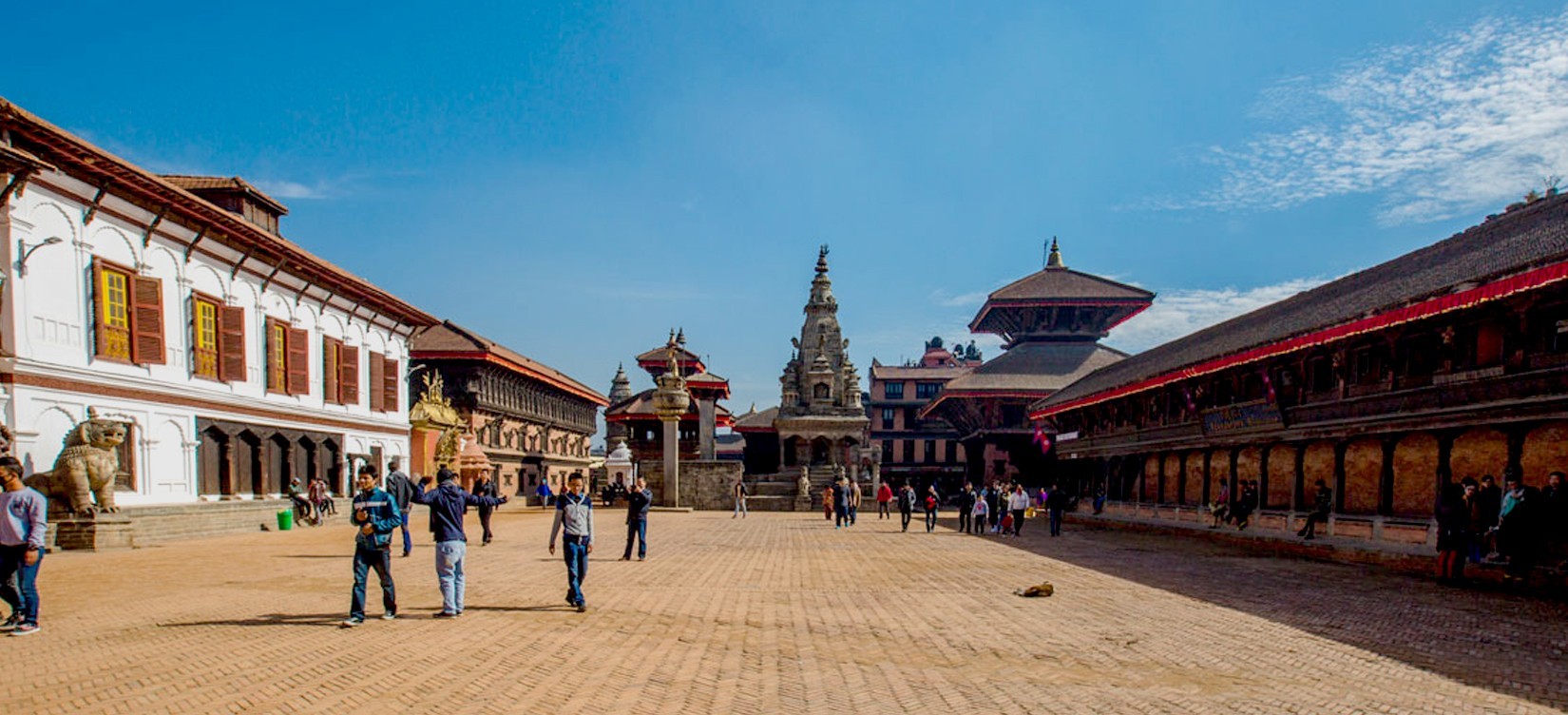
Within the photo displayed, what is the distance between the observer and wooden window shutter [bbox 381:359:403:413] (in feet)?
110

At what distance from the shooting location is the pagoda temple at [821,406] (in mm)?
53219

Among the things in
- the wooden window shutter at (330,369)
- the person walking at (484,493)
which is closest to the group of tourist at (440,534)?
the person walking at (484,493)

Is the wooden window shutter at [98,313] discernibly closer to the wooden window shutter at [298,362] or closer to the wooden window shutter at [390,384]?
the wooden window shutter at [298,362]

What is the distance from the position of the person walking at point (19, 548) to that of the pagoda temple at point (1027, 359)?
46.0 meters

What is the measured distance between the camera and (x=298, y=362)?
2689cm

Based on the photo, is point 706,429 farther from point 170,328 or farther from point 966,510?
point 170,328

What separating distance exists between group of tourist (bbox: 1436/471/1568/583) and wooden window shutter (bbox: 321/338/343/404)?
29120 mm

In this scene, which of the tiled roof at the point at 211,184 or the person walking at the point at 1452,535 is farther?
the tiled roof at the point at 211,184

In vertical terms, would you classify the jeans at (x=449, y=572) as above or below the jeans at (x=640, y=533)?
above

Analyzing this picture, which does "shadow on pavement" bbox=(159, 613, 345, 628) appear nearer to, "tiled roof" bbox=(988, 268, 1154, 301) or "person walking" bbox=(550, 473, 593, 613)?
"person walking" bbox=(550, 473, 593, 613)

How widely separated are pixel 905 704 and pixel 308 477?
26099mm

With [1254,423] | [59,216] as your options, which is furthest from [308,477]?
[1254,423]

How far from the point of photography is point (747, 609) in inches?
411

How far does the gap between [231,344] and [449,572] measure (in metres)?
18.0
